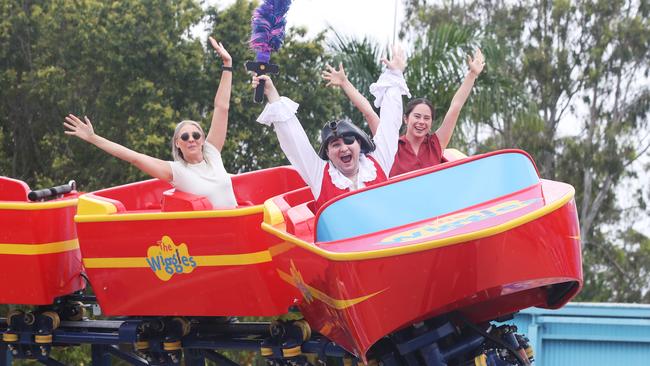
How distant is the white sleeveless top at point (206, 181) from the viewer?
6043 mm

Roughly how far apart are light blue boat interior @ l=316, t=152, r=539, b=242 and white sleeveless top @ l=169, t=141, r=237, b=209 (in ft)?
4.06

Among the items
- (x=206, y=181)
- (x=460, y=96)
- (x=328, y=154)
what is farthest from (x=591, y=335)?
(x=328, y=154)

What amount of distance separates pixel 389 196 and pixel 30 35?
14819mm

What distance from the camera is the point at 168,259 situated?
5.74 metres

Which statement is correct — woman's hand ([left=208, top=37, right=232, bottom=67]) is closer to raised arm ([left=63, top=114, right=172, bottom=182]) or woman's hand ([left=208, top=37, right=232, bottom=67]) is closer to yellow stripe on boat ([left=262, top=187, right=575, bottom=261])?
raised arm ([left=63, top=114, right=172, bottom=182])

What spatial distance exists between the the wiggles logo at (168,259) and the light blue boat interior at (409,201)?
0.99m

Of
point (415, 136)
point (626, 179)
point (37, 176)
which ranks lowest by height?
point (415, 136)

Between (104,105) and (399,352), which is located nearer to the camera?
(399,352)

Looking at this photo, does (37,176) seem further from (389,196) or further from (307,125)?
(389,196)

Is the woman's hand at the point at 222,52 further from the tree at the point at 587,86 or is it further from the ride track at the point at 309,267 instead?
the tree at the point at 587,86

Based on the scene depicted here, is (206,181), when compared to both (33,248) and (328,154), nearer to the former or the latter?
(328,154)

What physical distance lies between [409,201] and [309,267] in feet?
1.60

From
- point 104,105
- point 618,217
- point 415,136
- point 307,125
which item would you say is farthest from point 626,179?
point 415,136

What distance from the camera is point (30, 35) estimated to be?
18719 millimetres
